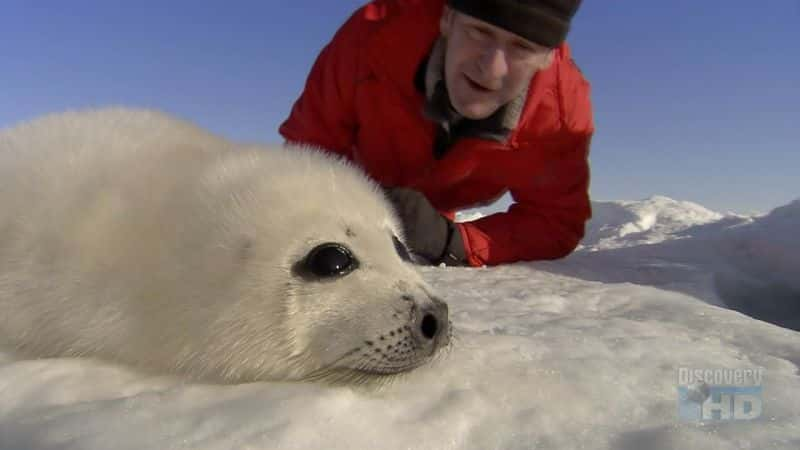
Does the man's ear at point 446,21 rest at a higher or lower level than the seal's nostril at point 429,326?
higher

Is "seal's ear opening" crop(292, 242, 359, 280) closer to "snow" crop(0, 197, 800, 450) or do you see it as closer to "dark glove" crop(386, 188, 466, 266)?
"snow" crop(0, 197, 800, 450)

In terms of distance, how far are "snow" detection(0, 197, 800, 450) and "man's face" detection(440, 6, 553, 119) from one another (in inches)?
50.7

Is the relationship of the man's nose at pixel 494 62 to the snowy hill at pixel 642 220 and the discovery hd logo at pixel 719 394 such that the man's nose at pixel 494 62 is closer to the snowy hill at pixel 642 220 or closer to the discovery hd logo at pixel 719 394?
the discovery hd logo at pixel 719 394

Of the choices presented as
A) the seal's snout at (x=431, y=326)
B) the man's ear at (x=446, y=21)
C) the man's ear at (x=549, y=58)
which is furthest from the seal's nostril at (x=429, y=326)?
the man's ear at (x=446, y=21)

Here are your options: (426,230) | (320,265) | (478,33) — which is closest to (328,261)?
(320,265)

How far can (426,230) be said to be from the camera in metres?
3.20

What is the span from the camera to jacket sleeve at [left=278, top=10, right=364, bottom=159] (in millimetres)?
3645

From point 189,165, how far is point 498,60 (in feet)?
5.58

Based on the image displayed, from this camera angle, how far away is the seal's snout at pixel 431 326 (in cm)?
148

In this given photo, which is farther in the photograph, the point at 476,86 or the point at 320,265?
the point at 476,86

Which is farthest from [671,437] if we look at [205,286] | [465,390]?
[205,286]

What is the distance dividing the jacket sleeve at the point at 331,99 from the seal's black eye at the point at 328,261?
2.25 metres

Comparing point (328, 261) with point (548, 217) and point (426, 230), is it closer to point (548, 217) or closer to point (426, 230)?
point (426, 230)

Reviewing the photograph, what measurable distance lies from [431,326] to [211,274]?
544 mm
